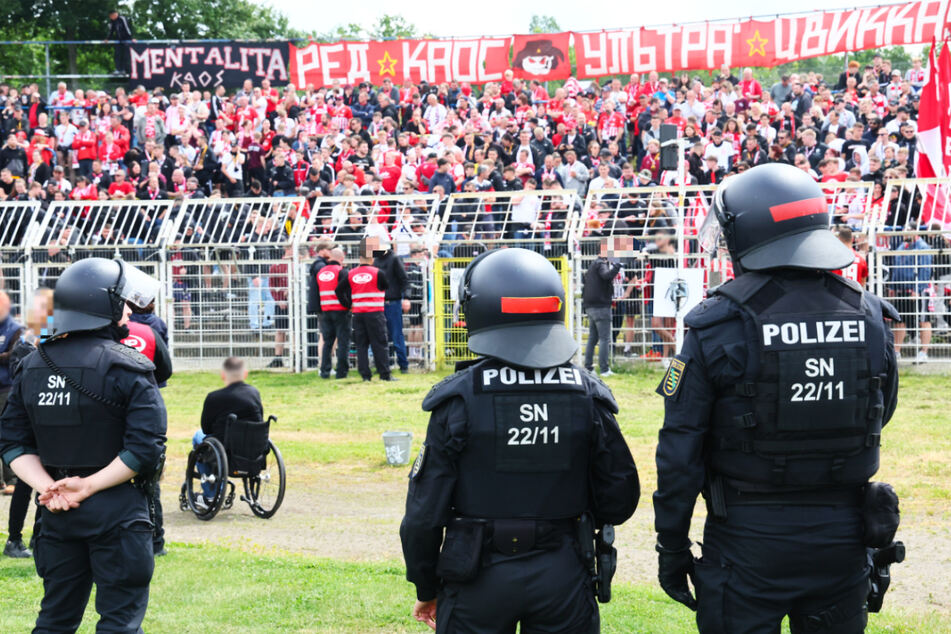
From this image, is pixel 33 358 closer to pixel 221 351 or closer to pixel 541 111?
pixel 221 351

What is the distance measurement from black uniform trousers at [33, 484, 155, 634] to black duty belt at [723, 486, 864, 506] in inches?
102

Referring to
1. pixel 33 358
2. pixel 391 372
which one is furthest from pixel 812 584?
pixel 391 372

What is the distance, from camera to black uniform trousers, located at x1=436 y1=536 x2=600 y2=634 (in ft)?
12.1

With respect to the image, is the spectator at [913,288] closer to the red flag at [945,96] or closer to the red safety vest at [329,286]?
the red flag at [945,96]

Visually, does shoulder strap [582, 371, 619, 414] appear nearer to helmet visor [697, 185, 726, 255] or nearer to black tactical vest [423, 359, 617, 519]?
black tactical vest [423, 359, 617, 519]

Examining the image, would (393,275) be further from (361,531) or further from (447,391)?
(447,391)

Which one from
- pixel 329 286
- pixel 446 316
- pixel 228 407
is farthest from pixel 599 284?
pixel 228 407

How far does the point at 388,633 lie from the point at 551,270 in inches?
114

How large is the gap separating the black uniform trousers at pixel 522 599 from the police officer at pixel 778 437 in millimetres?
398

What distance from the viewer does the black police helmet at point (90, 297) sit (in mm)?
4867

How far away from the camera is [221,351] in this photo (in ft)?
61.9

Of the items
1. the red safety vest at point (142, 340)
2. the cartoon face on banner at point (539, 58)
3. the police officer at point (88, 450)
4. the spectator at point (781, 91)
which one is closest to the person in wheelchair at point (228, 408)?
the red safety vest at point (142, 340)

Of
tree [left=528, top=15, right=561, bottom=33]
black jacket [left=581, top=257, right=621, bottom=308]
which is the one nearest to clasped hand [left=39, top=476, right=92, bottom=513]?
black jacket [left=581, top=257, right=621, bottom=308]

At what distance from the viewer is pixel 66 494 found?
472 cm
